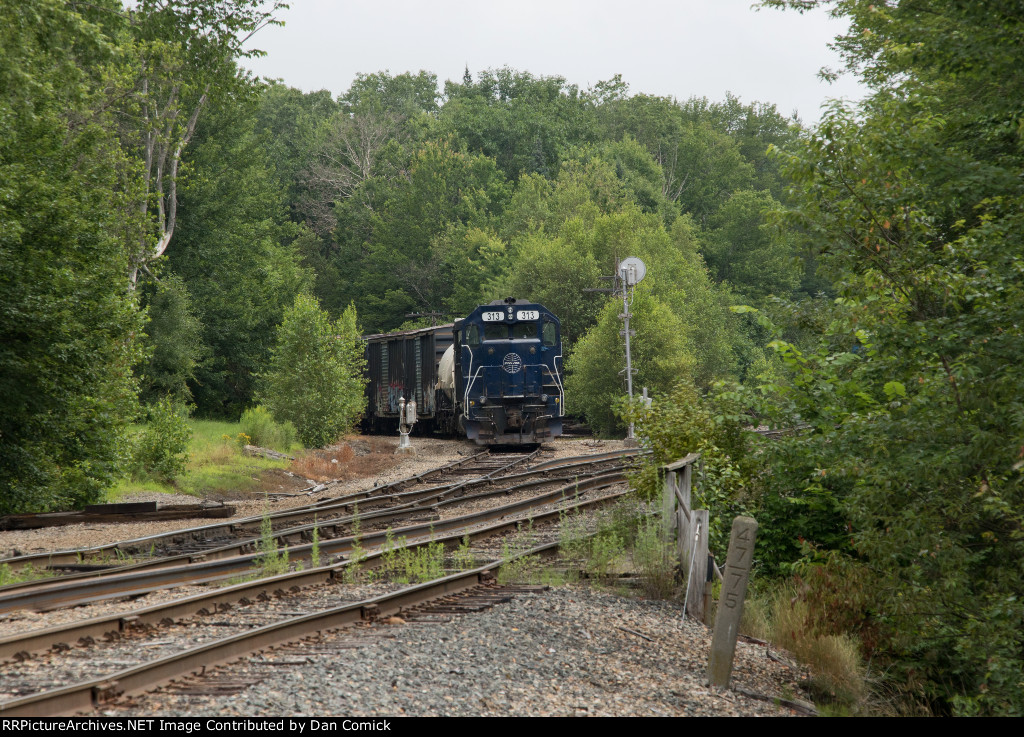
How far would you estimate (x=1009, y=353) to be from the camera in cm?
758

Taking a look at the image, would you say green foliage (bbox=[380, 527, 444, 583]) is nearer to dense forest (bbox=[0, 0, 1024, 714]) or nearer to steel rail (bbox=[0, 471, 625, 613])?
steel rail (bbox=[0, 471, 625, 613])

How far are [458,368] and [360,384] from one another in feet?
21.0

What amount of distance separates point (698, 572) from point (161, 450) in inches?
591

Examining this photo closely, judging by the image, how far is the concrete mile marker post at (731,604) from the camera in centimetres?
715

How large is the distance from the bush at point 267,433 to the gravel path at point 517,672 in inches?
758

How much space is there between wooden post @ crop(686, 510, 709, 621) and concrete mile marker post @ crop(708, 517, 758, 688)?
1.19m

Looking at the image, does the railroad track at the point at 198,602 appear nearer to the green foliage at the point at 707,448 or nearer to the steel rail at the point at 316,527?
the steel rail at the point at 316,527

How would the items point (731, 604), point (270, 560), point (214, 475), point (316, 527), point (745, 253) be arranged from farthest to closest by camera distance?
1. point (745, 253)
2. point (214, 475)
3. point (316, 527)
4. point (270, 560)
5. point (731, 604)

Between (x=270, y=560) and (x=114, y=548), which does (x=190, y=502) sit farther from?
(x=270, y=560)

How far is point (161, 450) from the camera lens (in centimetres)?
2058

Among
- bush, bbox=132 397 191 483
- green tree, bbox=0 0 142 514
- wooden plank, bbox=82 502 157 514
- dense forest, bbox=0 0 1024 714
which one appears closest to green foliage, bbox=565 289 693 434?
dense forest, bbox=0 0 1024 714

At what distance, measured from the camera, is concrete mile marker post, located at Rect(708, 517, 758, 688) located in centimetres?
715

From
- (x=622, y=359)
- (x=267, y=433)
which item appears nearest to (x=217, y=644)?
(x=267, y=433)

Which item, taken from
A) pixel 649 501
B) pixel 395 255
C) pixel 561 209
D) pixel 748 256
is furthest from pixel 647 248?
pixel 649 501
